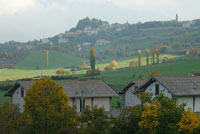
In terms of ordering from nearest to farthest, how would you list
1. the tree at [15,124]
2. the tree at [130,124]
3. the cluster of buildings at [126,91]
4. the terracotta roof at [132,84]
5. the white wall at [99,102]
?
the tree at [130,124] < the tree at [15,124] < the cluster of buildings at [126,91] < the white wall at [99,102] < the terracotta roof at [132,84]

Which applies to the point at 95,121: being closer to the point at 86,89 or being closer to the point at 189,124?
the point at 189,124

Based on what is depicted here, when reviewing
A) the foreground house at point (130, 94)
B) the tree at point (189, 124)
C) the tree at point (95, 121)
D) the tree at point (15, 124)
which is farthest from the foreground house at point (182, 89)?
the tree at point (15, 124)

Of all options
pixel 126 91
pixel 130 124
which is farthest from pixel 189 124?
pixel 126 91

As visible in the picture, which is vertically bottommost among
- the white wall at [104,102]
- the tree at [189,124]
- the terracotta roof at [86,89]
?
the white wall at [104,102]

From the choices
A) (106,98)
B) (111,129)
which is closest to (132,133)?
(111,129)

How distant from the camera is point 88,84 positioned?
62031mm

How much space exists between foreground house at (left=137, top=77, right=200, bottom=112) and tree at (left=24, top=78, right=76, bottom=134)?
39.0ft

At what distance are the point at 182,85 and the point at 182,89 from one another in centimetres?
93

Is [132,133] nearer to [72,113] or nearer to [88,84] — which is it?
[72,113]

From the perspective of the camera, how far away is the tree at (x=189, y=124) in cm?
3359

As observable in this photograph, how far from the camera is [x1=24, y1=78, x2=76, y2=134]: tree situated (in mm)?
40631

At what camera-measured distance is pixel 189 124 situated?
33.7 m

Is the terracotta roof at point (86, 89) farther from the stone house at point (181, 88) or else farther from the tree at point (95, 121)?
the tree at point (95, 121)

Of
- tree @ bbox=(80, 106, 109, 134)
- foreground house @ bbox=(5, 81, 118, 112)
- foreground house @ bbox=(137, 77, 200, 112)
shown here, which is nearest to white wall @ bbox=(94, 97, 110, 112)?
foreground house @ bbox=(5, 81, 118, 112)
